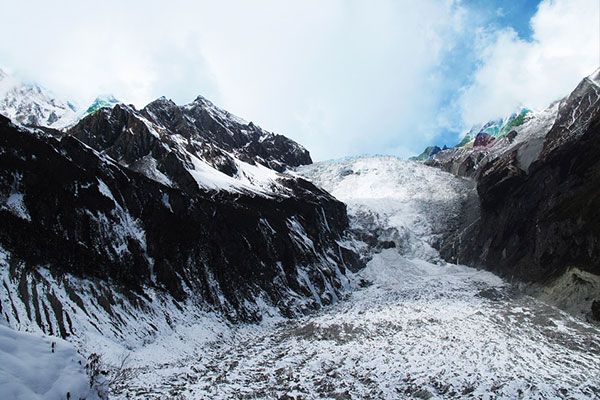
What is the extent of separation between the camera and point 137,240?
3325 centimetres

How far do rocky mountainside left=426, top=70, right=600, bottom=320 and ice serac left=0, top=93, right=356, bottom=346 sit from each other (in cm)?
2346

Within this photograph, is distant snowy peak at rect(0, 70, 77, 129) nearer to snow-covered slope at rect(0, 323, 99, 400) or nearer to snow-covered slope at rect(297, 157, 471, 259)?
snow-covered slope at rect(297, 157, 471, 259)

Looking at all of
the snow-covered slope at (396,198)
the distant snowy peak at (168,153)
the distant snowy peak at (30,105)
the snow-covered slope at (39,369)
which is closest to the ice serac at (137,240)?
the distant snowy peak at (168,153)

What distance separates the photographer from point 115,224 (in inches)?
1265

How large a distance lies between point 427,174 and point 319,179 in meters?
32.1

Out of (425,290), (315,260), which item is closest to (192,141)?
(315,260)

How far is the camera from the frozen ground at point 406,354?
20500 millimetres

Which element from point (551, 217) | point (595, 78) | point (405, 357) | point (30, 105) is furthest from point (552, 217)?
point (30, 105)

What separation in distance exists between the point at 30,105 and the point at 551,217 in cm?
15124

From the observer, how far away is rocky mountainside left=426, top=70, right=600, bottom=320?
36000 mm

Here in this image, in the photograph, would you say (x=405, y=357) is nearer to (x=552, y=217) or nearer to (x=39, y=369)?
(x=39, y=369)

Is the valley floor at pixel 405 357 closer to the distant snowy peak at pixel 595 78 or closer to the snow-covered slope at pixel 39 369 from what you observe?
the snow-covered slope at pixel 39 369

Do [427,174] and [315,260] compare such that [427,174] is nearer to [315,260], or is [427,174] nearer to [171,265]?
[315,260]

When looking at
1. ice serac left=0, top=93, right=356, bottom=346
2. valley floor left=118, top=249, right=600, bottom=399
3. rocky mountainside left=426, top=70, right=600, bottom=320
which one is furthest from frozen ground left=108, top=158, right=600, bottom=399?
ice serac left=0, top=93, right=356, bottom=346
